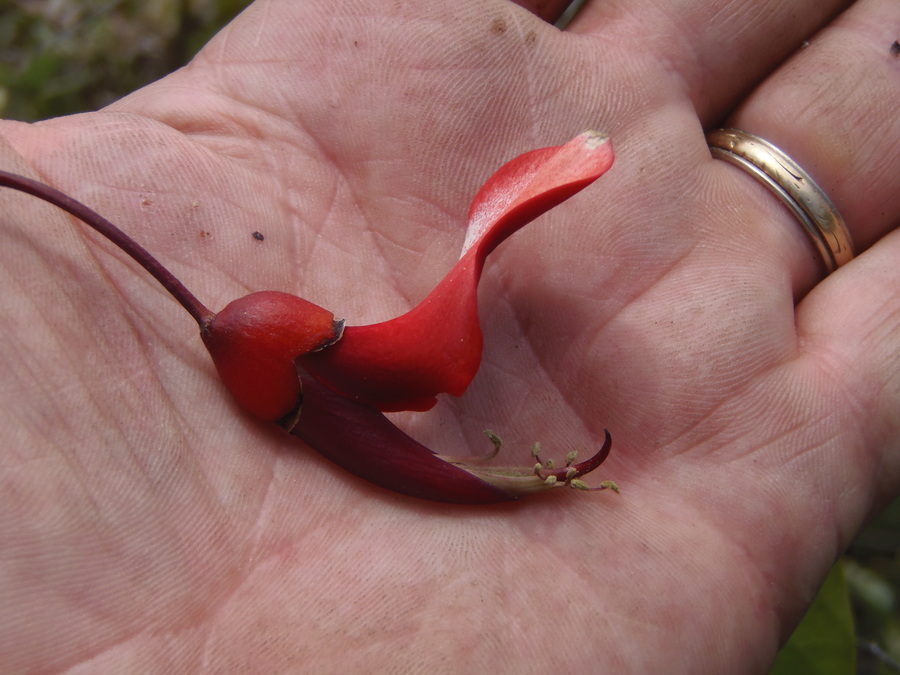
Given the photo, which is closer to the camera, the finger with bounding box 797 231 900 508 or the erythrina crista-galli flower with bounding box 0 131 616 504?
the erythrina crista-galli flower with bounding box 0 131 616 504

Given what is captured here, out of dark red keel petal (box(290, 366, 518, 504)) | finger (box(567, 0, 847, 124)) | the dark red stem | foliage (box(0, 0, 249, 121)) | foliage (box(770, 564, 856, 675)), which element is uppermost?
finger (box(567, 0, 847, 124))

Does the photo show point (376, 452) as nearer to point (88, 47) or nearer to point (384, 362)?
point (384, 362)

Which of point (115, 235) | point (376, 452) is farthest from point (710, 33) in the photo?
point (115, 235)

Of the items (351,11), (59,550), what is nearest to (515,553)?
(59,550)

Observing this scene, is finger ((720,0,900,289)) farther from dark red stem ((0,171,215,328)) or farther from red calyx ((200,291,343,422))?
dark red stem ((0,171,215,328))

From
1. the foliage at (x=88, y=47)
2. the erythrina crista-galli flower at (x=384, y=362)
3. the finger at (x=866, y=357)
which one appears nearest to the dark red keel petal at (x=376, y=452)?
the erythrina crista-galli flower at (x=384, y=362)

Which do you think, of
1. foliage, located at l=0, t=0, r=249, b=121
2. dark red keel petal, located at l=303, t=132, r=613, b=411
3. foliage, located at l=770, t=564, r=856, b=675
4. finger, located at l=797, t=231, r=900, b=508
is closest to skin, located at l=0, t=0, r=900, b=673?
finger, located at l=797, t=231, r=900, b=508
